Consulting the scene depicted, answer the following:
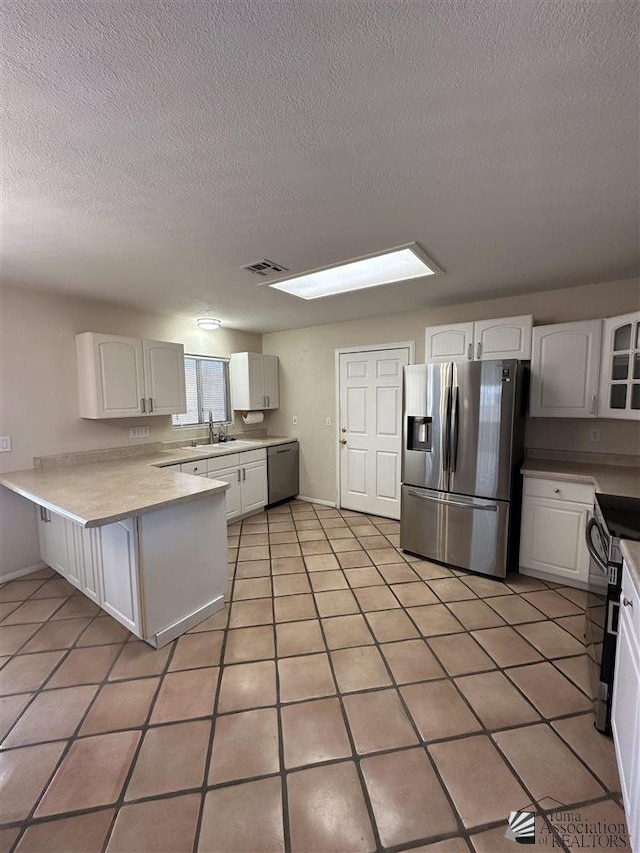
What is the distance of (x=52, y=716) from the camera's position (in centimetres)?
161

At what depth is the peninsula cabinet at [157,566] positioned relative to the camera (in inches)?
78.3

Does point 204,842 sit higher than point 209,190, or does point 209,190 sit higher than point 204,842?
point 209,190

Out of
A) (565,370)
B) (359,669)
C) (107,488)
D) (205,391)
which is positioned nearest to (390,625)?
(359,669)

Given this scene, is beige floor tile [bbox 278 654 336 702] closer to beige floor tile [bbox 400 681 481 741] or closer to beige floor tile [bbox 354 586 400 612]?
beige floor tile [bbox 400 681 481 741]

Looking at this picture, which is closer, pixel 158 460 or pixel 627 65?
pixel 627 65

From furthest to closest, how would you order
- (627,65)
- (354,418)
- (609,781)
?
(354,418) < (609,781) < (627,65)

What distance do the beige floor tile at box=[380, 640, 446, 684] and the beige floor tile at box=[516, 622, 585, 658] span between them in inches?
25.8

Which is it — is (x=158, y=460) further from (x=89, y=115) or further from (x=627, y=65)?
(x=627, y=65)

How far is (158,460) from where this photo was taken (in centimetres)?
335

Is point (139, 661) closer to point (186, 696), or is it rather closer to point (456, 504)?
point (186, 696)

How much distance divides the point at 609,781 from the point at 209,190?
116 inches

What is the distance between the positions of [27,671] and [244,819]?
1.50m

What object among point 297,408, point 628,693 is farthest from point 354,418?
point 628,693

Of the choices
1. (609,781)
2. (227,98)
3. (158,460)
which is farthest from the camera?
(158,460)
